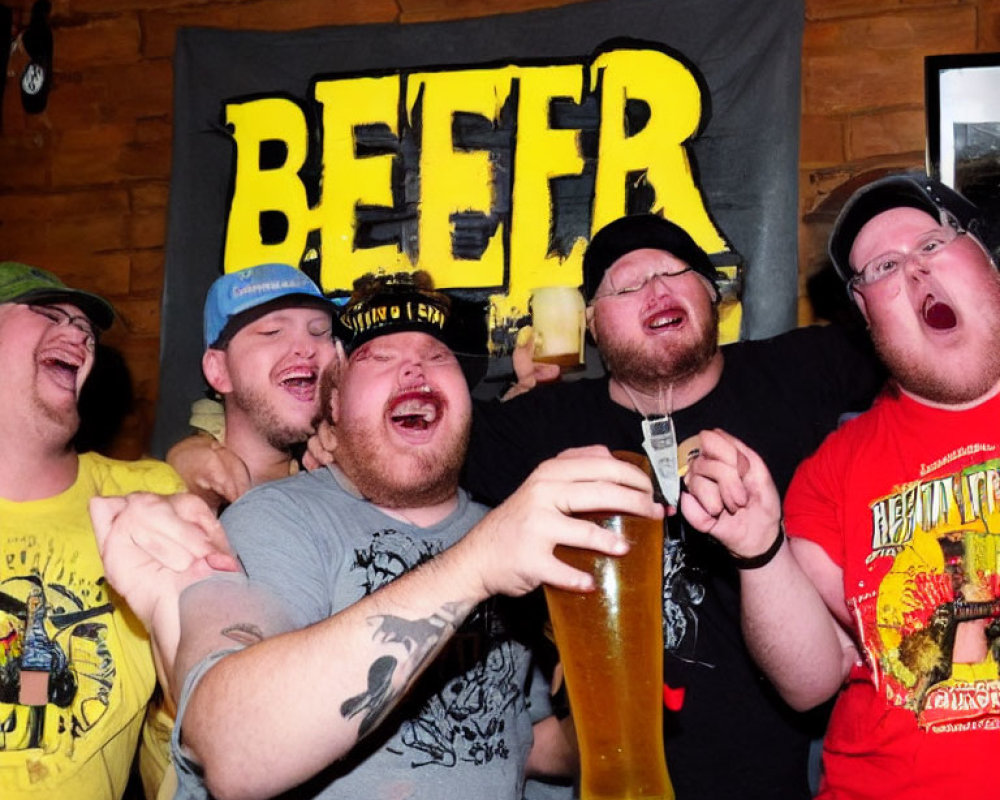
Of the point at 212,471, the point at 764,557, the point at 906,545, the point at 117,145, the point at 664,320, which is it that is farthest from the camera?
the point at 117,145

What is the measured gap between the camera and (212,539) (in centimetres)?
119

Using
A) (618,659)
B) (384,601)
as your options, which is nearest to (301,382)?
(384,601)

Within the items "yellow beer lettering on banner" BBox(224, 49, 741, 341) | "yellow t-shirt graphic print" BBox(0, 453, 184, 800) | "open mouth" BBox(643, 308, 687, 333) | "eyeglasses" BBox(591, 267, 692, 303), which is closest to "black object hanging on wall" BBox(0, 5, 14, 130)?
"yellow beer lettering on banner" BBox(224, 49, 741, 341)

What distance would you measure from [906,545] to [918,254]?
55 centimetres

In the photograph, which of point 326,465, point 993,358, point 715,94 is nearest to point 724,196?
point 715,94

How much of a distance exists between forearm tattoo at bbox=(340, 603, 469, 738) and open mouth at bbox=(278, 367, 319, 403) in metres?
1.68

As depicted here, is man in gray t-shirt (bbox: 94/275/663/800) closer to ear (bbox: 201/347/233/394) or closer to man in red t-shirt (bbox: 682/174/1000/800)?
man in red t-shirt (bbox: 682/174/1000/800)

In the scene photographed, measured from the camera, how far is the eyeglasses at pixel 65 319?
8.48 ft

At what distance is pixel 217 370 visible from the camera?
2.87 metres

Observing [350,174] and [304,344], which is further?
[350,174]

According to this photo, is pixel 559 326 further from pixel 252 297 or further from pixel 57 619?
pixel 57 619

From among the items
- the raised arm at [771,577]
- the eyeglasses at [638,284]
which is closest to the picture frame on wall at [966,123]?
Answer: the eyeglasses at [638,284]

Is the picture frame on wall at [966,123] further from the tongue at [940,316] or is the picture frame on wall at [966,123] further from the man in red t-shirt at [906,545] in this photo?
the tongue at [940,316]

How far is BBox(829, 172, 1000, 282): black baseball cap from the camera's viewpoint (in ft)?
6.22
